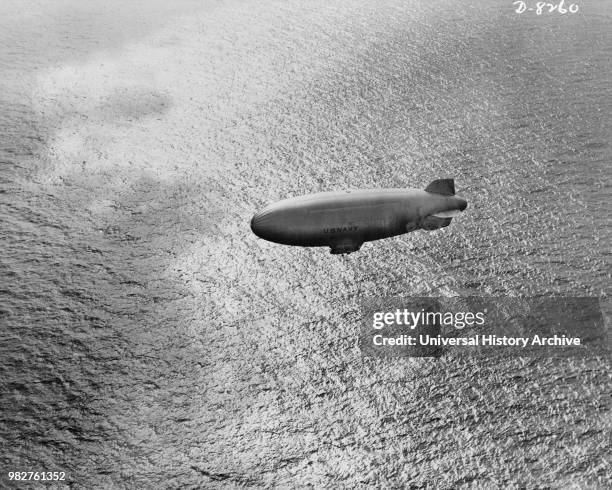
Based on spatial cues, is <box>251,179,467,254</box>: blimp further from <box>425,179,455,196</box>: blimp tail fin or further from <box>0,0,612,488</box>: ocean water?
<box>0,0,612,488</box>: ocean water

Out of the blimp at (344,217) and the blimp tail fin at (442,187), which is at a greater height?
the blimp tail fin at (442,187)

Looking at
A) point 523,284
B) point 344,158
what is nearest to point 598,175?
point 523,284

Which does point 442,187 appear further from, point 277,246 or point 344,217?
point 277,246

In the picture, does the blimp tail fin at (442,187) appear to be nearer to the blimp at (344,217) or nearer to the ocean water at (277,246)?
the blimp at (344,217)

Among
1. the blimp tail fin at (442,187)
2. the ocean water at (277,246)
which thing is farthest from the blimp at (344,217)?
the ocean water at (277,246)

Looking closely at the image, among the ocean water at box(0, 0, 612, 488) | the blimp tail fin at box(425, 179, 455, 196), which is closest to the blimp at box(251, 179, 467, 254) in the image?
the blimp tail fin at box(425, 179, 455, 196)

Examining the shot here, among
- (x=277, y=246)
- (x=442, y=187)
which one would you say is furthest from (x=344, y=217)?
(x=277, y=246)
